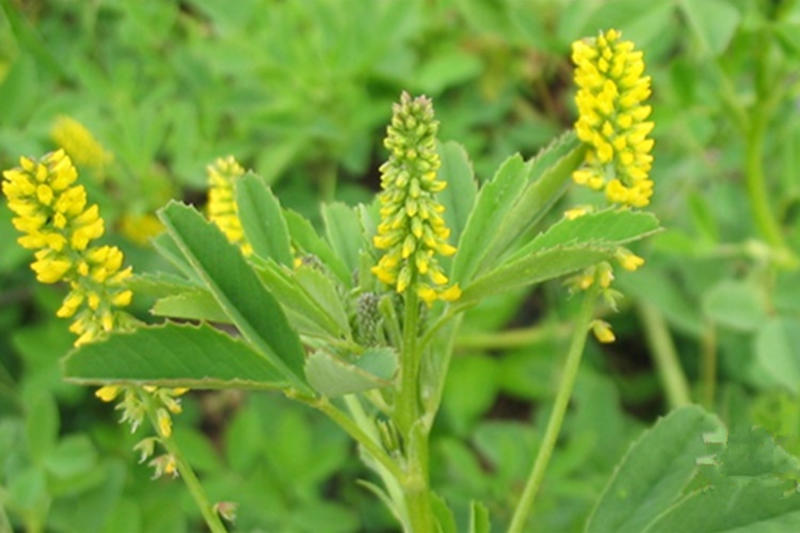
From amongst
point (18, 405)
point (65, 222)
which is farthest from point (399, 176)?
point (18, 405)

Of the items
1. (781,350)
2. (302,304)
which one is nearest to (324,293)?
(302,304)

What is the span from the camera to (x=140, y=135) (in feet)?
7.57

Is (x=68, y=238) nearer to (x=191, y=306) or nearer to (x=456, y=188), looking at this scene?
(x=191, y=306)

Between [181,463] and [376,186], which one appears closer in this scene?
[181,463]

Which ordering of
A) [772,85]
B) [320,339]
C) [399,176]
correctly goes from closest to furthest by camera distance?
[399,176], [320,339], [772,85]

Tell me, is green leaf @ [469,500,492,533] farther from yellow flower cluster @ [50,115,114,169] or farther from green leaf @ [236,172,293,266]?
yellow flower cluster @ [50,115,114,169]

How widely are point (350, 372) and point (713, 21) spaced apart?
4.26ft

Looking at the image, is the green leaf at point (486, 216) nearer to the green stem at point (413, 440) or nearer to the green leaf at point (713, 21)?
the green stem at point (413, 440)

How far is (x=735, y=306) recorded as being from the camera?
2188mm

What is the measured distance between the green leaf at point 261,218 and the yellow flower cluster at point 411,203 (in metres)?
0.16

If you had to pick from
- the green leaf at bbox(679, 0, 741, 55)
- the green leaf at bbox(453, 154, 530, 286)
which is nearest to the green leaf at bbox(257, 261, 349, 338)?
the green leaf at bbox(453, 154, 530, 286)

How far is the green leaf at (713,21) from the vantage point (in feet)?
6.24

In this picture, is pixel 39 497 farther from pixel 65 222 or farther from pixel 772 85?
pixel 772 85

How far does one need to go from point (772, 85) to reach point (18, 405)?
1.72 m
